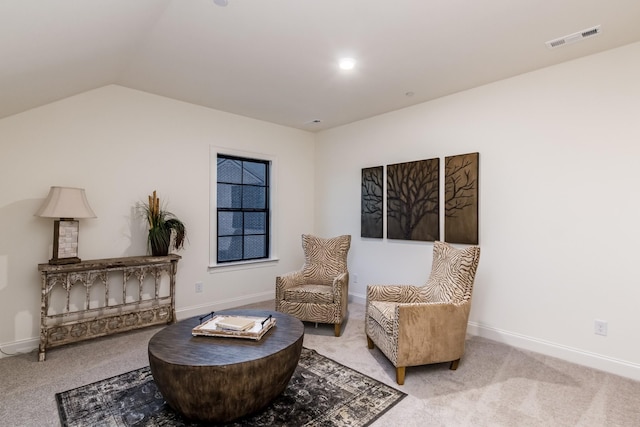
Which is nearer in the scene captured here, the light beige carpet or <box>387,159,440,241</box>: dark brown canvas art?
the light beige carpet

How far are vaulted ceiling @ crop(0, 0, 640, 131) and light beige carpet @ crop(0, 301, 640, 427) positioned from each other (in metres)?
2.10

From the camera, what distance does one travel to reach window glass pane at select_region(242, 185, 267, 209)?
A: 182 inches

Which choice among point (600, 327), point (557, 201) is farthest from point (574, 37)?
point (600, 327)

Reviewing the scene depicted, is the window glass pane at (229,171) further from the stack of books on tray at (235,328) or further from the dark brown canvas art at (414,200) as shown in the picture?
the stack of books on tray at (235,328)

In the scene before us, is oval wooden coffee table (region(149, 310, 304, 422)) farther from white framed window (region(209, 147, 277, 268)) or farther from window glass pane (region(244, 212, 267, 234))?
window glass pane (region(244, 212, 267, 234))

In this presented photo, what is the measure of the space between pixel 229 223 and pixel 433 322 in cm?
301

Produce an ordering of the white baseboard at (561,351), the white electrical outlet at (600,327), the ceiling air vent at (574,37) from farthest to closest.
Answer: the white electrical outlet at (600,327) → the white baseboard at (561,351) → the ceiling air vent at (574,37)

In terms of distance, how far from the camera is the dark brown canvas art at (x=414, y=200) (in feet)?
12.1

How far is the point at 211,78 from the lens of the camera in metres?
3.20

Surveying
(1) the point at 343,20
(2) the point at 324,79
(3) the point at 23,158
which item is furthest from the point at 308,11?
(3) the point at 23,158

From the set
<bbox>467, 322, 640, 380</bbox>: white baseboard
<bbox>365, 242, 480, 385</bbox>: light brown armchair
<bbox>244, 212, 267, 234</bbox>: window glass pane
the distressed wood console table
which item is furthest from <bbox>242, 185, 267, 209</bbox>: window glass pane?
<bbox>467, 322, 640, 380</bbox>: white baseboard

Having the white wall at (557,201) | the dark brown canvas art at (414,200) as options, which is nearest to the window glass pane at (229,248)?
the dark brown canvas art at (414,200)

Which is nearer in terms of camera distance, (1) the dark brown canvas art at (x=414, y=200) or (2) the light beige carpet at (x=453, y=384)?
(2) the light beige carpet at (x=453, y=384)

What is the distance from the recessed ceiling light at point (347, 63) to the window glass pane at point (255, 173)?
7.23 feet
